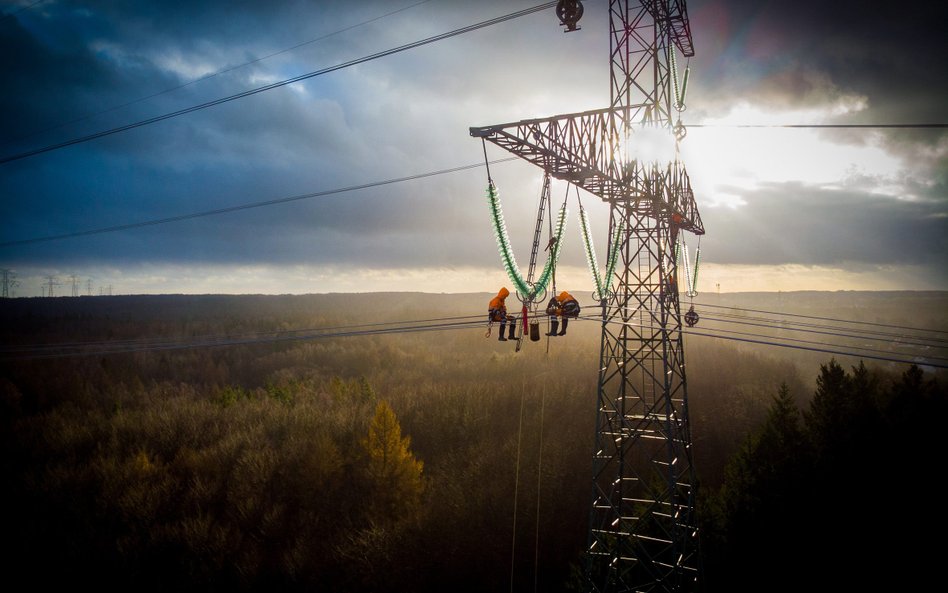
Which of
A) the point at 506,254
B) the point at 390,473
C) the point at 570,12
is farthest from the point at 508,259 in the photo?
the point at 390,473

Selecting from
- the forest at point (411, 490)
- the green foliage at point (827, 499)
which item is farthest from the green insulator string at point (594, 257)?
the green foliage at point (827, 499)

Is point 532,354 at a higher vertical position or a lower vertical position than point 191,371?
higher

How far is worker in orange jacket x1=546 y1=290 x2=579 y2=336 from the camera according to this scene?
1194 cm

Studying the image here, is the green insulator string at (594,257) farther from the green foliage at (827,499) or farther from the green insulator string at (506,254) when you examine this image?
the green foliage at (827,499)

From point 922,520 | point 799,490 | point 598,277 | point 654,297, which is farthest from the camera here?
point 799,490

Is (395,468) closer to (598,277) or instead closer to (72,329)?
(598,277)

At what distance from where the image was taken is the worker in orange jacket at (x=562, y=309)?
11.9m

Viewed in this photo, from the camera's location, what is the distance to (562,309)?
12133 millimetres

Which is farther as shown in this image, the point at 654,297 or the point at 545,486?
the point at 545,486

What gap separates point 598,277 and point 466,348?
7256 centimetres

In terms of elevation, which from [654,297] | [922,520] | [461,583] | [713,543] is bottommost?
[461,583]

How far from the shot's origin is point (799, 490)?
81.1 ft

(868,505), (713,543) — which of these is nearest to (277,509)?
(713,543)

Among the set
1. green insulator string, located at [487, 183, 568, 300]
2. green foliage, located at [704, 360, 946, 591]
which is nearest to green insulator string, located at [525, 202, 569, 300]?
green insulator string, located at [487, 183, 568, 300]
